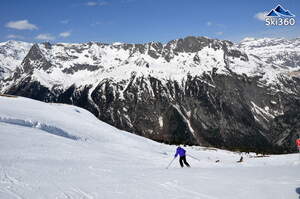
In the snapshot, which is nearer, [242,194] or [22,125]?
[242,194]

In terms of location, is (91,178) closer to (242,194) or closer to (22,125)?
(242,194)

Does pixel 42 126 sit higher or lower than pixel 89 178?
higher

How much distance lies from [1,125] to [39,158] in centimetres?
1065

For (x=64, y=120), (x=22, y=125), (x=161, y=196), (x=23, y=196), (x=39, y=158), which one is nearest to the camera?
(x=23, y=196)

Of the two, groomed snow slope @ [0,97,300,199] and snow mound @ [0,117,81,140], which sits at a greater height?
snow mound @ [0,117,81,140]

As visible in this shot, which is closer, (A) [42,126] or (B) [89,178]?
(B) [89,178]

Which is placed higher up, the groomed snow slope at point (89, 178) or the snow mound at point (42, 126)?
the snow mound at point (42, 126)

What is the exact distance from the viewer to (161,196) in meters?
16.5

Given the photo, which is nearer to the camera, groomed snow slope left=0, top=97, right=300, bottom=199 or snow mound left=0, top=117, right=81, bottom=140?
groomed snow slope left=0, top=97, right=300, bottom=199

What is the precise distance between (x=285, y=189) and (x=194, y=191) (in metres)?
5.09

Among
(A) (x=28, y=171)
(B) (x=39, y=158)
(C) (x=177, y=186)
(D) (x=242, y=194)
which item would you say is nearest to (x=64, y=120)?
(B) (x=39, y=158)

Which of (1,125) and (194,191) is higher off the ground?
(1,125)

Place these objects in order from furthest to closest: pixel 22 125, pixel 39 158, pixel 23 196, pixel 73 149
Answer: pixel 22 125
pixel 73 149
pixel 39 158
pixel 23 196

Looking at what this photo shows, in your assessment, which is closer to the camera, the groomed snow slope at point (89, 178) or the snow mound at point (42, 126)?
the groomed snow slope at point (89, 178)
